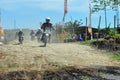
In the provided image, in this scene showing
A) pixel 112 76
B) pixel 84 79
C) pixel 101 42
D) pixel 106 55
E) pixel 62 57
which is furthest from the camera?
pixel 101 42

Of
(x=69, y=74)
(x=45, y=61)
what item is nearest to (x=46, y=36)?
(x=45, y=61)

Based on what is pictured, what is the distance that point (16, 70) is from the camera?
11.8 meters

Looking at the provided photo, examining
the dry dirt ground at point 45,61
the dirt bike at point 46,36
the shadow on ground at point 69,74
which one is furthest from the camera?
the dirt bike at point 46,36

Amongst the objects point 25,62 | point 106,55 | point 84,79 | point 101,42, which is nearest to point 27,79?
point 84,79

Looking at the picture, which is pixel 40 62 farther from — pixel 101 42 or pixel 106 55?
pixel 101 42

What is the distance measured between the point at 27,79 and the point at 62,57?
450 centimetres

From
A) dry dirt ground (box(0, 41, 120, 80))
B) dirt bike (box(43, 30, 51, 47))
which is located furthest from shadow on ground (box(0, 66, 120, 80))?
dirt bike (box(43, 30, 51, 47))

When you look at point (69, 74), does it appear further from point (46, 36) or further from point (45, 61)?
point (46, 36)

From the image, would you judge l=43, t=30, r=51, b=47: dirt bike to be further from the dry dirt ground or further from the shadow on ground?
the shadow on ground

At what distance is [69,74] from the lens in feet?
39.1

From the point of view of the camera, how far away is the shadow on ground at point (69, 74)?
36.4ft

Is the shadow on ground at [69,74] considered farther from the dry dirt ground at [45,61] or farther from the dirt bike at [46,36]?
the dirt bike at [46,36]

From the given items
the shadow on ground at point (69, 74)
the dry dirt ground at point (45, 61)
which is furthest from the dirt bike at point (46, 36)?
the shadow on ground at point (69, 74)

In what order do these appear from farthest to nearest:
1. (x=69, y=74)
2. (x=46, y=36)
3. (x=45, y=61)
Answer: (x=46, y=36) < (x=45, y=61) < (x=69, y=74)
